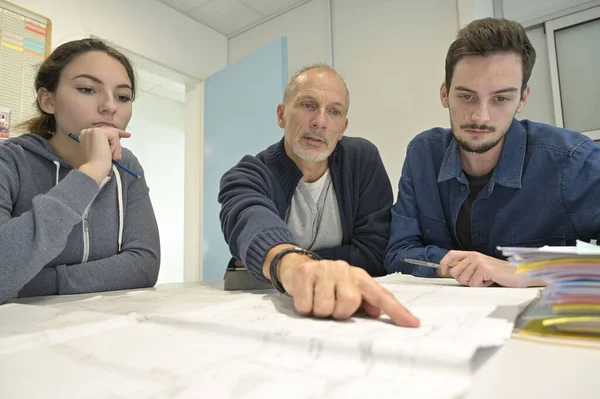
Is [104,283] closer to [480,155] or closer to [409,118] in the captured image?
[480,155]

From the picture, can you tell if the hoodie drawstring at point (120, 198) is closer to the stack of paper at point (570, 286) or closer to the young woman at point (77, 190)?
the young woman at point (77, 190)

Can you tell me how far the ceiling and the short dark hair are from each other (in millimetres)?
2089

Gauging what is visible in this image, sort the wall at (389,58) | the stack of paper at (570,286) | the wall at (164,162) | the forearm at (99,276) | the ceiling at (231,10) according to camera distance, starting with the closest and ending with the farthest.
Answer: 1. the stack of paper at (570,286)
2. the forearm at (99,276)
3. the wall at (389,58)
4. the ceiling at (231,10)
5. the wall at (164,162)

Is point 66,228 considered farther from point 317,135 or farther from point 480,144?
point 480,144

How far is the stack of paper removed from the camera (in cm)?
38

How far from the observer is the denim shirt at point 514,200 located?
0.94 meters

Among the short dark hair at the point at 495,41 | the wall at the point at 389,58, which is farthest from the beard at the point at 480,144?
the wall at the point at 389,58

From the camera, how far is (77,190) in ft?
2.47

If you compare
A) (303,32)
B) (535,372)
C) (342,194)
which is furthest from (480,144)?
(303,32)

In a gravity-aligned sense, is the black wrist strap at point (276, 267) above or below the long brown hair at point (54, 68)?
below

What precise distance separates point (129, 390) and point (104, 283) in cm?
69

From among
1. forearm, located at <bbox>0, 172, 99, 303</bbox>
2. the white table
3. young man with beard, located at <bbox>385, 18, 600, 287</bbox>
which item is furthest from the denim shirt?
forearm, located at <bbox>0, 172, 99, 303</bbox>

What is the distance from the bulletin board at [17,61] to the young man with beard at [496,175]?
6.29 feet

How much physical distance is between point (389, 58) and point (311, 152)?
149 centimetres
